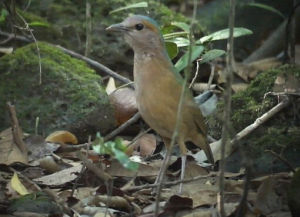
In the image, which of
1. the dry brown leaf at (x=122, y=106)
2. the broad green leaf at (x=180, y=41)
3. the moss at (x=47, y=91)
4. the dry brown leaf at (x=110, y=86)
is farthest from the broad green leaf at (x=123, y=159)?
the dry brown leaf at (x=110, y=86)

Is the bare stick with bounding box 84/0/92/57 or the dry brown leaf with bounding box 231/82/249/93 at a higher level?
the bare stick with bounding box 84/0/92/57

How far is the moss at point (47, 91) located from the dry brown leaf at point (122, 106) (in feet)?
0.64

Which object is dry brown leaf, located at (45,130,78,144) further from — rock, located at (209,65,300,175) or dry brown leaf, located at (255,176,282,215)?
dry brown leaf, located at (255,176,282,215)

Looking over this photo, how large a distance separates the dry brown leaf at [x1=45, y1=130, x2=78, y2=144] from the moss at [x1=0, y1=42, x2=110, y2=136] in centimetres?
30

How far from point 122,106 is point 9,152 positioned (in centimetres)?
167

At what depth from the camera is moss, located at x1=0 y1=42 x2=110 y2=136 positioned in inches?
278

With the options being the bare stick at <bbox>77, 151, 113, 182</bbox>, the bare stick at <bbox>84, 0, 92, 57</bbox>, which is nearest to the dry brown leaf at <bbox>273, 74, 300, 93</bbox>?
the bare stick at <bbox>77, 151, 113, 182</bbox>

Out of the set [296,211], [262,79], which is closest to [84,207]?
[296,211]

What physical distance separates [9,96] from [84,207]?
98.8 inches

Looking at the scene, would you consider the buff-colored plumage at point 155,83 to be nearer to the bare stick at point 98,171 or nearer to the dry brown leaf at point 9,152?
the bare stick at point 98,171

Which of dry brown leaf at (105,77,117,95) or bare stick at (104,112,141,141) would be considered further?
dry brown leaf at (105,77,117,95)

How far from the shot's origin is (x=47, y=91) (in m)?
7.16

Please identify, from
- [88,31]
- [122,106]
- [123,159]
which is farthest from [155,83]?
[88,31]

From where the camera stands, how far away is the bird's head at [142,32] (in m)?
5.37
